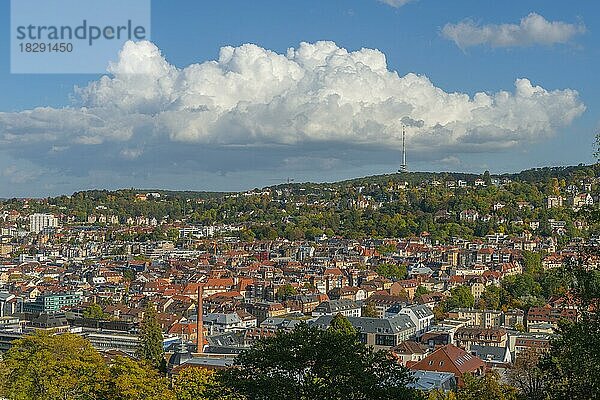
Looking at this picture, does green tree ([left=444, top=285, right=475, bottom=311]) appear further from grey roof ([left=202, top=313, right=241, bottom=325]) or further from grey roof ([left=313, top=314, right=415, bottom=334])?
grey roof ([left=202, top=313, right=241, bottom=325])

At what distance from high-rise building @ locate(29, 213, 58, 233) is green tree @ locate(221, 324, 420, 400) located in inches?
4051

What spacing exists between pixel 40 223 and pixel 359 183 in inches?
1796

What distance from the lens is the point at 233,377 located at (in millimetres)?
11547

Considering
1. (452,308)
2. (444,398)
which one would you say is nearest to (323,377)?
(444,398)

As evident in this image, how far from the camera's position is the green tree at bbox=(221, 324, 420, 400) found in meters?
11.1

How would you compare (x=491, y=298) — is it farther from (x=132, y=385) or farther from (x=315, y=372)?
(x=315, y=372)

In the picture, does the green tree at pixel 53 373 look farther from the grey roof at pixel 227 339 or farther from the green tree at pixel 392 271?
the green tree at pixel 392 271

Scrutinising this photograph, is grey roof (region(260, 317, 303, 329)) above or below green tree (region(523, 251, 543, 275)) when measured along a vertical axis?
below

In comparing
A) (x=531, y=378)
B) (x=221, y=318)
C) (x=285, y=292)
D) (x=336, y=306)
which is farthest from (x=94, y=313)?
(x=531, y=378)

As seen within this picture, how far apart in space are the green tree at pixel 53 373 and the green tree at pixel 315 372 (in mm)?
6862

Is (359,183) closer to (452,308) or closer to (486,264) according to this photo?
(486,264)

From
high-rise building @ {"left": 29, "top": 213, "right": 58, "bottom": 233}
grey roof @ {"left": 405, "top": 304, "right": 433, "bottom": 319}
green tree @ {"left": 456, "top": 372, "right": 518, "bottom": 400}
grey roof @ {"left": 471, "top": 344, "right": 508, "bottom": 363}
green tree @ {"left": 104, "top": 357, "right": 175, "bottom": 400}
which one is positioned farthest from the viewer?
high-rise building @ {"left": 29, "top": 213, "right": 58, "bottom": 233}

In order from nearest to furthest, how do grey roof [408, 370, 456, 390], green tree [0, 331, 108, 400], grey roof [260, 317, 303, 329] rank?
green tree [0, 331, 108, 400]
grey roof [408, 370, 456, 390]
grey roof [260, 317, 303, 329]

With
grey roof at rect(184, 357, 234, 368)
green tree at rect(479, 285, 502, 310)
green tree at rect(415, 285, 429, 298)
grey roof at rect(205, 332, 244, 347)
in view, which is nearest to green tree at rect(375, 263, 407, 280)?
green tree at rect(415, 285, 429, 298)
